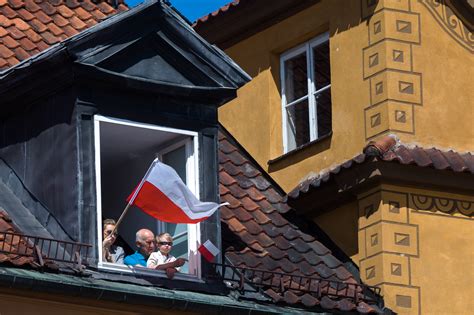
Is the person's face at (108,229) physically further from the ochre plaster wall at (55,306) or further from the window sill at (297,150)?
the window sill at (297,150)

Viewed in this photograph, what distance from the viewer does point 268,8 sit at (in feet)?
90.8

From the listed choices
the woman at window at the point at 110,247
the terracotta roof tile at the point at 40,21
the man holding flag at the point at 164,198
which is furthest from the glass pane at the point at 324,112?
the woman at window at the point at 110,247

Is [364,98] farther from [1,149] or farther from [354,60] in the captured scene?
[1,149]

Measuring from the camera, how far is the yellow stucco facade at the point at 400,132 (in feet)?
80.7

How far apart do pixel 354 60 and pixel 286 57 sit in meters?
1.67

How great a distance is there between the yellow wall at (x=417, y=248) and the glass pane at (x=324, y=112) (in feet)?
5.27

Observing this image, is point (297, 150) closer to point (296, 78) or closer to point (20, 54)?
point (296, 78)

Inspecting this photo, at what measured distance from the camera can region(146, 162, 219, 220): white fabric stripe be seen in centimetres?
2266

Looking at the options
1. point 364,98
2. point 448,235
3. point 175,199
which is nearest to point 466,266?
point 448,235

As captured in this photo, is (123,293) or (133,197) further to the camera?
(133,197)

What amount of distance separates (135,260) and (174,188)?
0.84 m

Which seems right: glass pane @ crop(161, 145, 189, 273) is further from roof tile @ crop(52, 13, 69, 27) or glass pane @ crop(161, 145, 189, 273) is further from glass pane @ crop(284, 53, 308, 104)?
glass pane @ crop(284, 53, 308, 104)

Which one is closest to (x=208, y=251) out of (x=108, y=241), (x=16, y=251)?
(x=108, y=241)

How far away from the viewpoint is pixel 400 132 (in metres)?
25.2
